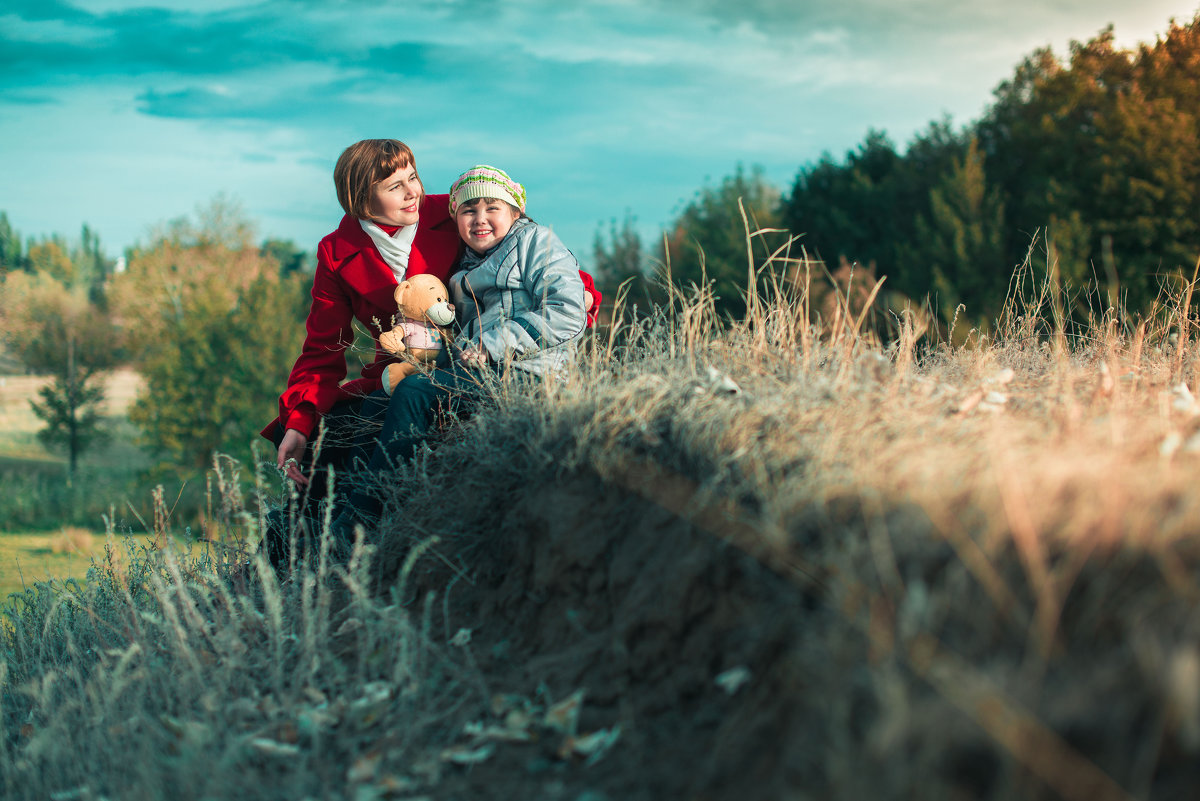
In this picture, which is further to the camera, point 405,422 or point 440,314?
point 440,314

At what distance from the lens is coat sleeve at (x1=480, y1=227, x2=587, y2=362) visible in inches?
147

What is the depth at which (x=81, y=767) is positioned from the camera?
2535mm

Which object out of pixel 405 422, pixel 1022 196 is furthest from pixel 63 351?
pixel 405 422

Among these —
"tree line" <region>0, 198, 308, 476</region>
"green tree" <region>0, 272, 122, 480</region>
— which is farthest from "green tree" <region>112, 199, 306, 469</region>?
"green tree" <region>0, 272, 122, 480</region>

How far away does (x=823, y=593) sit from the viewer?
189 cm

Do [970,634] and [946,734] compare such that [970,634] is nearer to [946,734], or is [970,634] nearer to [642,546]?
[946,734]

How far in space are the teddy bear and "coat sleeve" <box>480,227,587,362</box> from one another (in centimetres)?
33

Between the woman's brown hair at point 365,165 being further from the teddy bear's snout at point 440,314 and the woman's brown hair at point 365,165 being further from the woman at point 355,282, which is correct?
the teddy bear's snout at point 440,314

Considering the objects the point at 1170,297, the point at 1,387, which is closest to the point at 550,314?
the point at 1170,297

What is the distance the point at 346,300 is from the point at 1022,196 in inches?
1112

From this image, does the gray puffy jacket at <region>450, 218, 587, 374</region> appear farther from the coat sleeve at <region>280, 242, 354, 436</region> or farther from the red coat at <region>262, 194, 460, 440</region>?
the coat sleeve at <region>280, 242, 354, 436</region>

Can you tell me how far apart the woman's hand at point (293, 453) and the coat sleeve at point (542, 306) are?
1.21 metres

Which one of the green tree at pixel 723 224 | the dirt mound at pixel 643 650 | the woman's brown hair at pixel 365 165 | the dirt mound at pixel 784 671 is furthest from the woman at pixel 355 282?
the green tree at pixel 723 224

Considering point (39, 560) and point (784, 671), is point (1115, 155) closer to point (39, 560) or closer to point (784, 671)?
point (784, 671)
